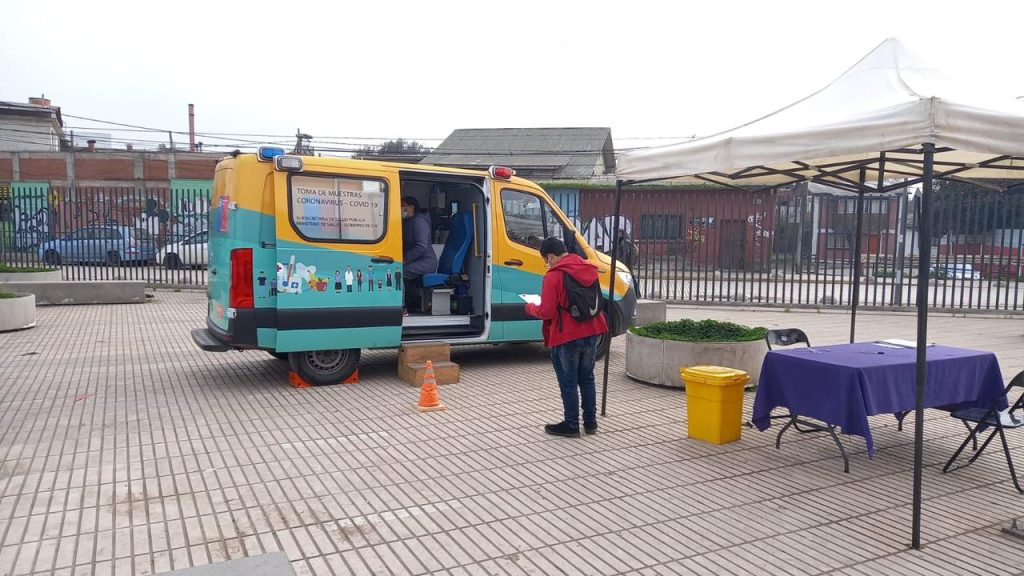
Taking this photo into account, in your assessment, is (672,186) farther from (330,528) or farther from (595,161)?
(330,528)

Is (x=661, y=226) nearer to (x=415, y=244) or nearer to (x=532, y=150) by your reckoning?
(x=415, y=244)

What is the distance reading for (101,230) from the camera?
19.0m

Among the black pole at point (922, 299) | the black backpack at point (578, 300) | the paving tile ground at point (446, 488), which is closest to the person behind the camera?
the paving tile ground at point (446, 488)

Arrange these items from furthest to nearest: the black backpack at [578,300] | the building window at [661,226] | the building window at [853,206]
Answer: the building window at [661,226] → the building window at [853,206] → the black backpack at [578,300]

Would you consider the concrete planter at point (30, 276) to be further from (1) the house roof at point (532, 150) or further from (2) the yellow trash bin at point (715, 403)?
(1) the house roof at point (532, 150)

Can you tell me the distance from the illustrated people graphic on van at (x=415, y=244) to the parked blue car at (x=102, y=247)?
12908mm

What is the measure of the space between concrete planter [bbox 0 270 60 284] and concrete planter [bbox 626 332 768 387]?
14142 mm

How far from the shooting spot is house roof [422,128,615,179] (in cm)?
3569

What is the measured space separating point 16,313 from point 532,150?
2806 centimetres

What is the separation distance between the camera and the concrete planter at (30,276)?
15.7 meters

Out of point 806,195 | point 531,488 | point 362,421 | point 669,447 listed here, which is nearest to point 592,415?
point 669,447

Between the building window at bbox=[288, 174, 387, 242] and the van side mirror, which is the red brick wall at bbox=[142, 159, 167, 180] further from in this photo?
the building window at bbox=[288, 174, 387, 242]

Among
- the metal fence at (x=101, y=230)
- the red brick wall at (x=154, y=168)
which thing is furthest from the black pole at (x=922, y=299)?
the red brick wall at (x=154, y=168)

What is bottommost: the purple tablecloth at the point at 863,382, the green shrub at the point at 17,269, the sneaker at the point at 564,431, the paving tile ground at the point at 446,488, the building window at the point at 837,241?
the paving tile ground at the point at 446,488
